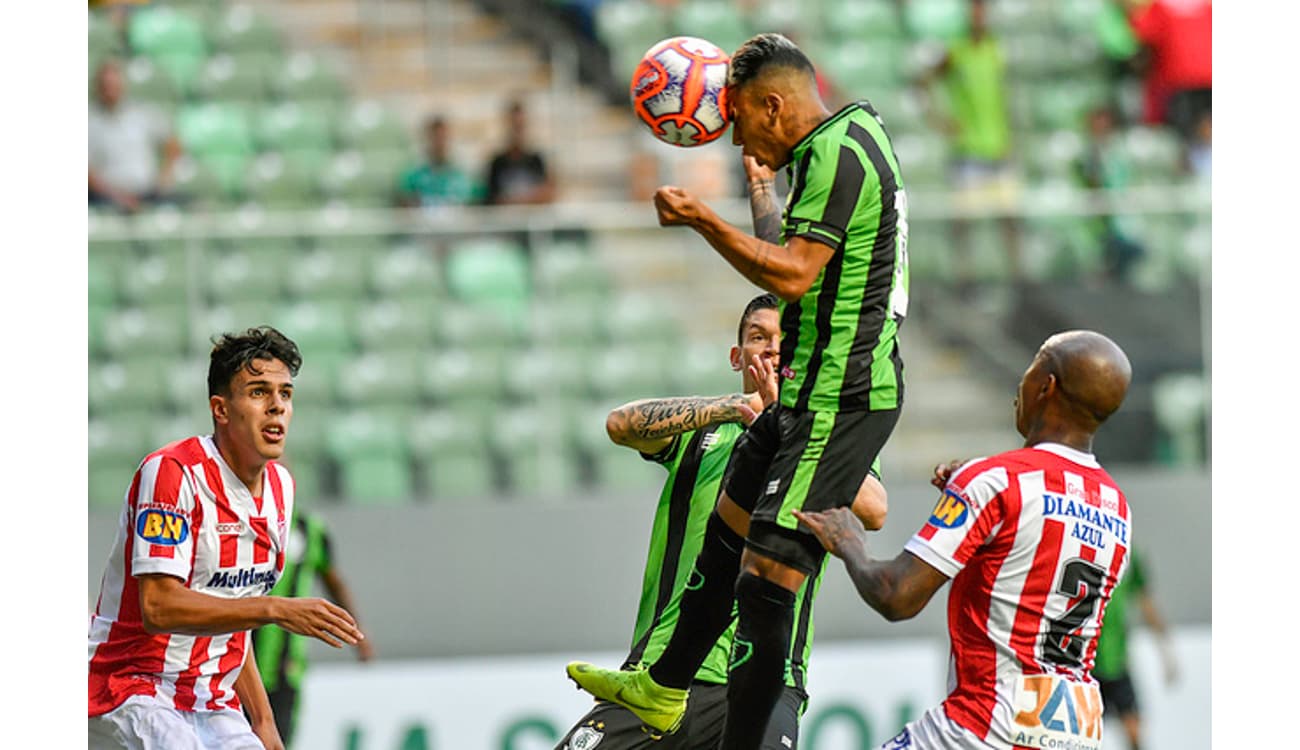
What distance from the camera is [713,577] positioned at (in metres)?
5.43

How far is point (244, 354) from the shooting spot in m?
5.50

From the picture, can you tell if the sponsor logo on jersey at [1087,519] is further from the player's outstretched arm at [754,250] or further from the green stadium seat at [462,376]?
the green stadium seat at [462,376]

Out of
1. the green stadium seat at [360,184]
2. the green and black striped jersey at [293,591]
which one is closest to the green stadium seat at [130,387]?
the green and black striped jersey at [293,591]

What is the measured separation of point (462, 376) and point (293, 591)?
223 centimetres

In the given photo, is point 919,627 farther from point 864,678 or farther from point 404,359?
point 404,359

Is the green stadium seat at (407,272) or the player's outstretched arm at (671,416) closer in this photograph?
the player's outstretched arm at (671,416)

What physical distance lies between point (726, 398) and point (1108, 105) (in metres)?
8.52

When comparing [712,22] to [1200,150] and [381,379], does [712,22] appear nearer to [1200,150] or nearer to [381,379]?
[1200,150]

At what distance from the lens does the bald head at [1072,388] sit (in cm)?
463

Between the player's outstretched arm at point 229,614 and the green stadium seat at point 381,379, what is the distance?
203 inches

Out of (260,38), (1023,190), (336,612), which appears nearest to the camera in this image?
(336,612)

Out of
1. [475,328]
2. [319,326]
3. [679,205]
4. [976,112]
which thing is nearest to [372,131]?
[319,326]

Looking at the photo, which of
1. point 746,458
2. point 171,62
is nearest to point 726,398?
point 746,458

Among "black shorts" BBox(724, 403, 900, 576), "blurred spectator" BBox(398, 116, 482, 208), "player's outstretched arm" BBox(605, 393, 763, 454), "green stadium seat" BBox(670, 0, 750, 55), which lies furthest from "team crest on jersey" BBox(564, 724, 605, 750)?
"green stadium seat" BBox(670, 0, 750, 55)
